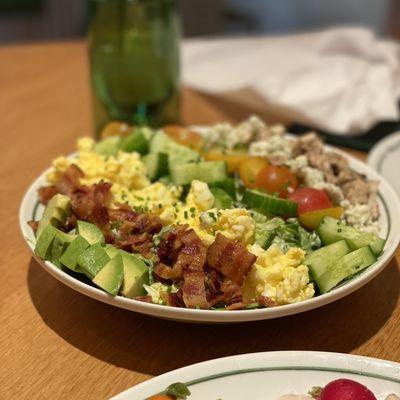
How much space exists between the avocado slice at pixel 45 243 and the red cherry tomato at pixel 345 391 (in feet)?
1.51

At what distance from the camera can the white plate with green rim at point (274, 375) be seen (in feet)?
2.50

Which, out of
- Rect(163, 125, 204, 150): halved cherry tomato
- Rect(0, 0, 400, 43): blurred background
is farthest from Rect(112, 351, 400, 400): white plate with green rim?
Rect(0, 0, 400, 43): blurred background

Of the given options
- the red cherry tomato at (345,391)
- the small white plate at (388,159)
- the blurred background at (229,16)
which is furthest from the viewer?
the blurred background at (229,16)

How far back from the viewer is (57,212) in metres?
1.04

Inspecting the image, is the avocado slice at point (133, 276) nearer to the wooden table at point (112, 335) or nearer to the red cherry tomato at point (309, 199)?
the wooden table at point (112, 335)

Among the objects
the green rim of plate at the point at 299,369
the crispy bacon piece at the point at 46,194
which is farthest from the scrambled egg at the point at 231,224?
the crispy bacon piece at the point at 46,194

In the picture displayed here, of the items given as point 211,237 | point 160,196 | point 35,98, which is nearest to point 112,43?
point 35,98

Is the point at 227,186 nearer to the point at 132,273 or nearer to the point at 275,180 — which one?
the point at 275,180

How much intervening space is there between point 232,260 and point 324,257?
0.16 metres

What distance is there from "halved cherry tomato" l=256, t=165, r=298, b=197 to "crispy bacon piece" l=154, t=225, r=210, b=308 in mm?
260

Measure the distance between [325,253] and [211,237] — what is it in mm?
179

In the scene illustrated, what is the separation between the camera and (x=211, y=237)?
0.94 metres

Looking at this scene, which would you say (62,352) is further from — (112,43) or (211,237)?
(112,43)

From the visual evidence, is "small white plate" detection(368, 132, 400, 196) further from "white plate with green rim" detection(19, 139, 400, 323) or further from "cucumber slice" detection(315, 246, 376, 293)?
"cucumber slice" detection(315, 246, 376, 293)
